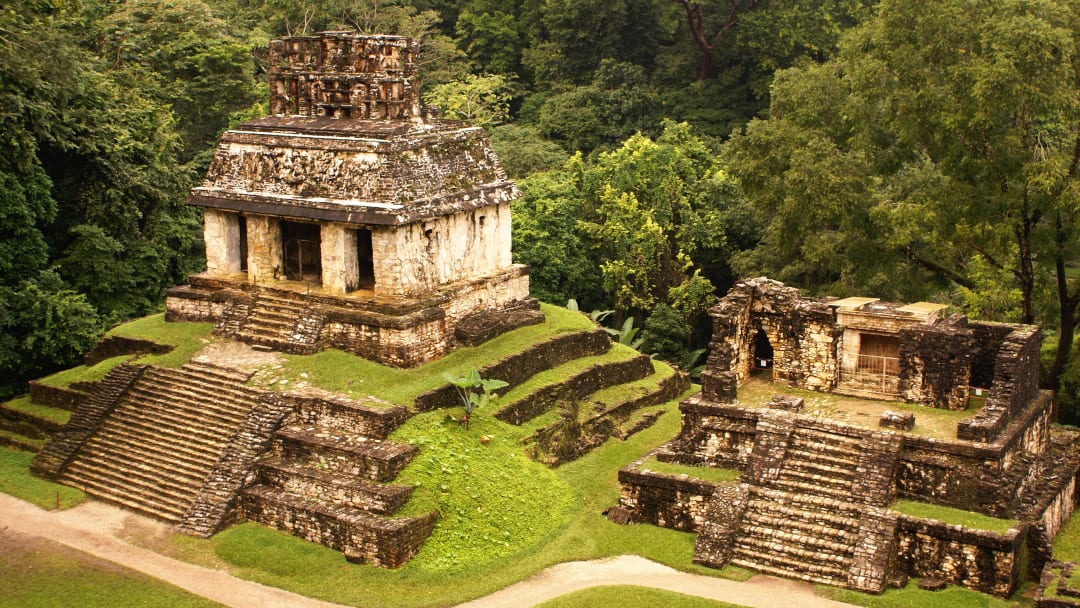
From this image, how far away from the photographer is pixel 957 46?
853 inches

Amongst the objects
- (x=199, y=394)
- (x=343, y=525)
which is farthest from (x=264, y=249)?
(x=343, y=525)

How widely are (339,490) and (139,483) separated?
3.47m

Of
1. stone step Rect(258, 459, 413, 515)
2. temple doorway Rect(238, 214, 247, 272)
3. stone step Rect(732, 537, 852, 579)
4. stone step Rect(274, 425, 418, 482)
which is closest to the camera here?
stone step Rect(732, 537, 852, 579)

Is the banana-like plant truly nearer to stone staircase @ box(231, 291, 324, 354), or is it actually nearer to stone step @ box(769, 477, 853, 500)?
stone staircase @ box(231, 291, 324, 354)

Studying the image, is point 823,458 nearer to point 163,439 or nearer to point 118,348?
point 163,439

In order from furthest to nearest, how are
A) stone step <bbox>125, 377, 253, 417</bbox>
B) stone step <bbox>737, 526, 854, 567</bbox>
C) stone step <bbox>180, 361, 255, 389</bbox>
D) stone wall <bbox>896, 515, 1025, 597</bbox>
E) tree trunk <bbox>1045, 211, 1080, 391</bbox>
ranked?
1. tree trunk <bbox>1045, 211, 1080, 391</bbox>
2. stone step <bbox>180, 361, 255, 389</bbox>
3. stone step <bbox>125, 377, 253, 417</bbox>
4. stone step <bbox>737, 526, 854, 567</bbox>
5. stone wall <bbox>896, 515, 1025, 597</bbox>

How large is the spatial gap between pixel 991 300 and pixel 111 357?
52.5 feet

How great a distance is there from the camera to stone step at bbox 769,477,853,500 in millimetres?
16484

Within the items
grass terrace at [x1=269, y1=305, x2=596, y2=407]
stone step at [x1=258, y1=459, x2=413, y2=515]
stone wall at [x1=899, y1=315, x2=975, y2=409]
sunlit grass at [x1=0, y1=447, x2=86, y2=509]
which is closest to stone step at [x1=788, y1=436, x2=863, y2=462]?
stone wall at [x1=899, y1=315, x2=975, y2=409]

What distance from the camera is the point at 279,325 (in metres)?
20.7

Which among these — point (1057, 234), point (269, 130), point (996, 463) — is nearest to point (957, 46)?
point (1057, 234)

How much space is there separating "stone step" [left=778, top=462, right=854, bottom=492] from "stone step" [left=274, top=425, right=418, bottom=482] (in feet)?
17.3

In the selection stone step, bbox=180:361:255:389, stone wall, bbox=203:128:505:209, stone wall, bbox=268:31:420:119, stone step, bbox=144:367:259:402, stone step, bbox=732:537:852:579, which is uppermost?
stone wall, bbox=268:31:420:119

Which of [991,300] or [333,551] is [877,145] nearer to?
[991,300]
